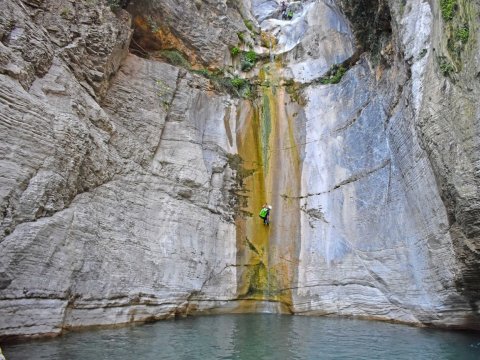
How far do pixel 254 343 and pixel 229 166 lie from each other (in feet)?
25.0

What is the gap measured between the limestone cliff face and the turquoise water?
0.77 meters

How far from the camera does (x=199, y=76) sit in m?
16.0

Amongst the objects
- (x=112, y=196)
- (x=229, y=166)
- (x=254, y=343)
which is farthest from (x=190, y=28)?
(x=254, y=343)

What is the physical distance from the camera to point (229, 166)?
1498 cm

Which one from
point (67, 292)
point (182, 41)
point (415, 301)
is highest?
point (182, 41)

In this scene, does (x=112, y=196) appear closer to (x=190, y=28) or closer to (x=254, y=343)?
(x=254, y=343)

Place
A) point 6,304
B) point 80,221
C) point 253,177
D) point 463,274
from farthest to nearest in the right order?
point 253,177
point 80,221
point 463,274
point 6,304

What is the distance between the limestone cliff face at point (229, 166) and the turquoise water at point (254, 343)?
775mm

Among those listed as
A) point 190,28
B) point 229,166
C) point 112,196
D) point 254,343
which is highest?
point 190,28

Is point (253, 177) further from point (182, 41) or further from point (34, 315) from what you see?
point (34, 315)

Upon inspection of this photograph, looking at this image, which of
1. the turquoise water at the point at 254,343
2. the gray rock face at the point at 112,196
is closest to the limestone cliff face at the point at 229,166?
the gray rock face at the point at 112,196

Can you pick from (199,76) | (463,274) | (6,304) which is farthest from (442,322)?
(199,76)

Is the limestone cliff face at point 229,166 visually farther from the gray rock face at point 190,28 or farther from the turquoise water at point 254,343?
the turquoise water at point 254,343

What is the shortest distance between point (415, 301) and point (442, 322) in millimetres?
850
